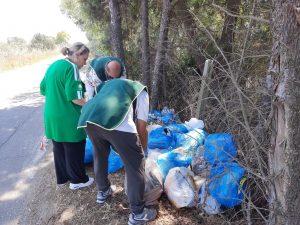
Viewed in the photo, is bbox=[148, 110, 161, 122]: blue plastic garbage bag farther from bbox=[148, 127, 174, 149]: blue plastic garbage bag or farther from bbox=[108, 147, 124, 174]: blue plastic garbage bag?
bbox=[108, 147, 124, 174]: blue plastic garbage bag

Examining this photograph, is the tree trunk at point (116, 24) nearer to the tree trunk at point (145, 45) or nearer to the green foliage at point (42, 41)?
the tree trunk at point (145, 45)

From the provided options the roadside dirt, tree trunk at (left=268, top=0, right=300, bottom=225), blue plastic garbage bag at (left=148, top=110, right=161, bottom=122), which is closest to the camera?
tree trunk at (left=268, top=0, right=300, bottom=225)

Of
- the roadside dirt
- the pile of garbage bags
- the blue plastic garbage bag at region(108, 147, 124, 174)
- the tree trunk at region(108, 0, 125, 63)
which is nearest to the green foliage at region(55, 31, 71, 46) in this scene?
the tree trunk at region(108, 0, 125, 63)

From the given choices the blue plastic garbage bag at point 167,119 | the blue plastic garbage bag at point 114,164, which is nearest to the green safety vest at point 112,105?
the blue plastic garbage bag at point 114,164

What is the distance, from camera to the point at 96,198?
348 cm

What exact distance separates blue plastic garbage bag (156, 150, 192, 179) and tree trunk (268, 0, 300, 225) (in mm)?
1659

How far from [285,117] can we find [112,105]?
1371 millimetres

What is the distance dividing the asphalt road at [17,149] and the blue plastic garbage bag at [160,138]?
1.81 meters

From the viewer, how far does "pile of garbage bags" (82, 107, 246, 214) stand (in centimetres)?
295

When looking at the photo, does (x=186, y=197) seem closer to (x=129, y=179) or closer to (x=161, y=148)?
(x=129, y=179)

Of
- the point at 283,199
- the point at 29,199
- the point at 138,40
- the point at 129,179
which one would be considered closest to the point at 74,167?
the point at 29,199

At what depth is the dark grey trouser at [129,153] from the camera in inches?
104

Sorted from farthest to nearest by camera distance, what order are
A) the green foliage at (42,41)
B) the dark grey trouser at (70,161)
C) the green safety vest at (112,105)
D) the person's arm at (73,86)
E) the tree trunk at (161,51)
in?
the green foliage at (42,41) → the tree trunk at (161,51) → the dark grey trouser at (70,161) → the person's arm at (73,86) → the green safety vest at (112,105)

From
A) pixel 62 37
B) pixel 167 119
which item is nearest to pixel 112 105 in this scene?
pixel 167 119
